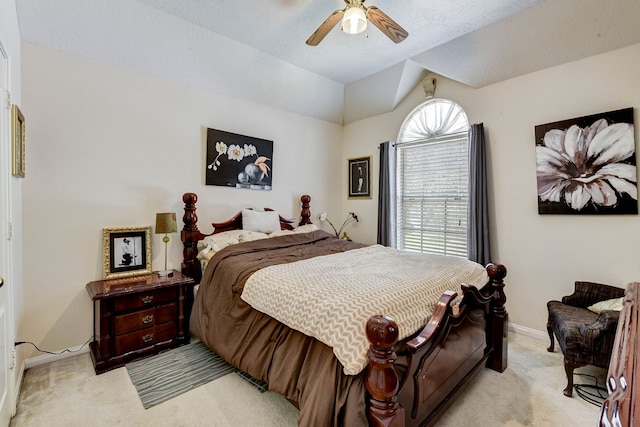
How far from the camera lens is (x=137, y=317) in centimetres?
253

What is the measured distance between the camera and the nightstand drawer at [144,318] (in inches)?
96.7

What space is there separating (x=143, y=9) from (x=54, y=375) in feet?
10.2

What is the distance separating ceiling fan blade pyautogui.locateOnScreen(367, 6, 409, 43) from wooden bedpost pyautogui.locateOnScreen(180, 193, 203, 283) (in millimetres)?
2354

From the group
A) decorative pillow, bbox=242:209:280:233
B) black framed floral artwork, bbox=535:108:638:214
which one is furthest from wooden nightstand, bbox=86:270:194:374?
black framed floral artwork, bbox=535:108:638:214

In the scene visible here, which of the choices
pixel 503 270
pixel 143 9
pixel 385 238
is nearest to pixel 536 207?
pixel 503 270

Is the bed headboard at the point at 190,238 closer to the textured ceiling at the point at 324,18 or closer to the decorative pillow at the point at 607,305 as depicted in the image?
the textured ceiling at the point at 324,18

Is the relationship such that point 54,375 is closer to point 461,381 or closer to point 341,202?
point 461,381

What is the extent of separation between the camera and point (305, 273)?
2.19 metres

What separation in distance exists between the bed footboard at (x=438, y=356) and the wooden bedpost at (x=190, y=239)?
7.82ft

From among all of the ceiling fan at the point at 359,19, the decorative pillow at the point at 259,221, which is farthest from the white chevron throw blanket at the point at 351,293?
the ceiling fan at the point at 359,19

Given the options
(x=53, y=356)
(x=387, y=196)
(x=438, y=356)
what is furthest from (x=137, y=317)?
(x=387, y=196)

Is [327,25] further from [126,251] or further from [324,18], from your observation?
[126,251]

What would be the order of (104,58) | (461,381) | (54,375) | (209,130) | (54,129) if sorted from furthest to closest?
(209,130)
(104,58)
(54,129)
(54,375)
(461,381)

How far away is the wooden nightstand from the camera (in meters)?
2.39
